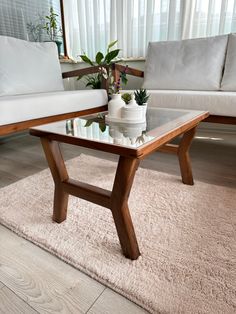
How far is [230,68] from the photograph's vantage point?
5.53ft

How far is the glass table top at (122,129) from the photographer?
2.31ft

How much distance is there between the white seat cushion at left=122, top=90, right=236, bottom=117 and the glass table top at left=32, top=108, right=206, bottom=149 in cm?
45

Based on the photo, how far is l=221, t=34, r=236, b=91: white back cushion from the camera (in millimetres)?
1652

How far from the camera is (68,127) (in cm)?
86

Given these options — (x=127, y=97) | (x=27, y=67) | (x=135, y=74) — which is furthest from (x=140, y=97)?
(x=27, y=67)

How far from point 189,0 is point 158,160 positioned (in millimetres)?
1419

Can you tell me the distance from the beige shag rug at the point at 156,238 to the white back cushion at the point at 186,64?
0.94m

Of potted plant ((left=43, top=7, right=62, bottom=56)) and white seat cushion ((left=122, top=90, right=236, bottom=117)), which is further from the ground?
potted plant ((left=43, top=7, right=62, bottom=56))

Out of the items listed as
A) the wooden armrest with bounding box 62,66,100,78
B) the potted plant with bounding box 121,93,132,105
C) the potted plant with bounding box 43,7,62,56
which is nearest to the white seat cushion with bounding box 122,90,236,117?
the wooden armrest with bounding box 62,66,100,78

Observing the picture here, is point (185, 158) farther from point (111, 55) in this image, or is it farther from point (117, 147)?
point (111, 55)

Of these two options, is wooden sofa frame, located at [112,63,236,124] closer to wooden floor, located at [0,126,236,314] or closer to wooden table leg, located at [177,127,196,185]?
wooden table leg, located at [177,127,196,185]

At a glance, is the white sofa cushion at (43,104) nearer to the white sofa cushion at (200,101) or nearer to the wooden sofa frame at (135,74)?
the wooden sofa frame at (135,74)

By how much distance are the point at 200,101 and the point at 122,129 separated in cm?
84

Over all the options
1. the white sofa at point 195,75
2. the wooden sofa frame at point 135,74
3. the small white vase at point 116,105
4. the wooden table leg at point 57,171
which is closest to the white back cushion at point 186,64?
the white sofa at point 195,75
